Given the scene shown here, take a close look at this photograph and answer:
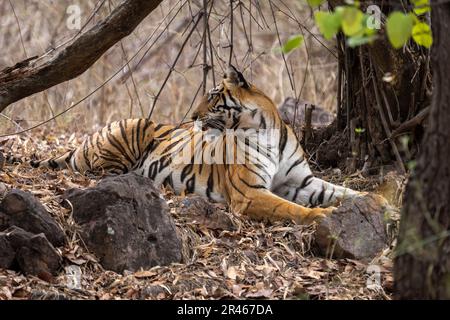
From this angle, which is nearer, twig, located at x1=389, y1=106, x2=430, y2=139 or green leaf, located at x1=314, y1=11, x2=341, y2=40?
green leaf, located at x1=314, y1=11, x2=341, y2=40

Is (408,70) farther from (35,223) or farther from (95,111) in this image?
(95,111)

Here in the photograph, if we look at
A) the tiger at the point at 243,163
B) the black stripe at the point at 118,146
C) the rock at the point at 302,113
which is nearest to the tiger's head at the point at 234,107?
the tiger at the point at 243,163

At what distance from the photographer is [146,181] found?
521 cm

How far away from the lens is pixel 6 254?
465 centimetres

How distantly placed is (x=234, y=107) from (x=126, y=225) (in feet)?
6.27

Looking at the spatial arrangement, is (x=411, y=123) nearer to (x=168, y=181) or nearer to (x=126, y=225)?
(x=168, y=181)

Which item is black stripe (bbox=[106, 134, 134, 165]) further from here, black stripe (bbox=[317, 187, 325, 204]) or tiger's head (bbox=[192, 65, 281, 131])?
black stripe (bbox=[317, 187, 325, 204])

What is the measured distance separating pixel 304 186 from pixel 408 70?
1145 mm

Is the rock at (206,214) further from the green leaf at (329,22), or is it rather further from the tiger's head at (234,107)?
the green leaf at (329,22)

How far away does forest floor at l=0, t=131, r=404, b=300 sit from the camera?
15.1 feet

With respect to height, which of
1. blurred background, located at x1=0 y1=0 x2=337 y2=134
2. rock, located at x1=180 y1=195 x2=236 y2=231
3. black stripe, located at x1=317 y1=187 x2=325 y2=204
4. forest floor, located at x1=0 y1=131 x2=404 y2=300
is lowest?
forest floor, located at x1=0 y1=131 x2=404 y2=300

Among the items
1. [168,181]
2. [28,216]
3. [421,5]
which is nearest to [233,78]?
[168,181]

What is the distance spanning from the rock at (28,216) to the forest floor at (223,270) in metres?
0.10

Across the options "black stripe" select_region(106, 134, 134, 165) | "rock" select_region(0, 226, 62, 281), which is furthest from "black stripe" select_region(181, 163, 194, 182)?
"rock" select_region(0, 226, 62, 281)
